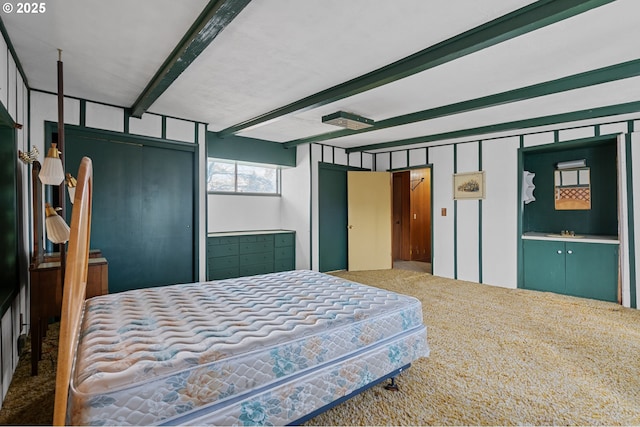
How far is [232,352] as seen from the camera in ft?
5.08

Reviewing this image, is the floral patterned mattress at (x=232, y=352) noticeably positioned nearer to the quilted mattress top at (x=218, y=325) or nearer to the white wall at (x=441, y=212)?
the quilted mattress top at (x=218, y=325)

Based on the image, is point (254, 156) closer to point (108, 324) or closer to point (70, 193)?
point (70, 193)

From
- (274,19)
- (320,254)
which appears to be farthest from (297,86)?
(320,254)

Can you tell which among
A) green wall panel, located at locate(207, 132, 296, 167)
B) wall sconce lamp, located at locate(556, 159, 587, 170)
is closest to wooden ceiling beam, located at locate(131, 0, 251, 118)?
green wall panel, located at locate(207, 132, 296, 167)

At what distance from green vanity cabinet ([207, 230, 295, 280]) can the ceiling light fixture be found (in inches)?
98.0

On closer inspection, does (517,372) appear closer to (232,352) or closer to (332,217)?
(232,352)

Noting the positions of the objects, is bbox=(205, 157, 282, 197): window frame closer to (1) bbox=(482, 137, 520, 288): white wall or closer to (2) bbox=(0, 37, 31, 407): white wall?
(2) bbox=(0, 37, 31, 407): white wall

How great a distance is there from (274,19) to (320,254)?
4.65 meters

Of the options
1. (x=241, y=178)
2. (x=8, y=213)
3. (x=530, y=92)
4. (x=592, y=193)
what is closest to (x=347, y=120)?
(x=530, y=92)

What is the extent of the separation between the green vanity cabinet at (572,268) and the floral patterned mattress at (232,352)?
3.71 m

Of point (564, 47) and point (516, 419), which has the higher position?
point (564, 47)

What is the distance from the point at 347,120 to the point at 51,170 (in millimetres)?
3145

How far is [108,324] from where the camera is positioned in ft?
5.88

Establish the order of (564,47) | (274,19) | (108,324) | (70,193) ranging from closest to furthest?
1. (108,324)
2. (274,19)
3. (564,47)
4. (70,193)
